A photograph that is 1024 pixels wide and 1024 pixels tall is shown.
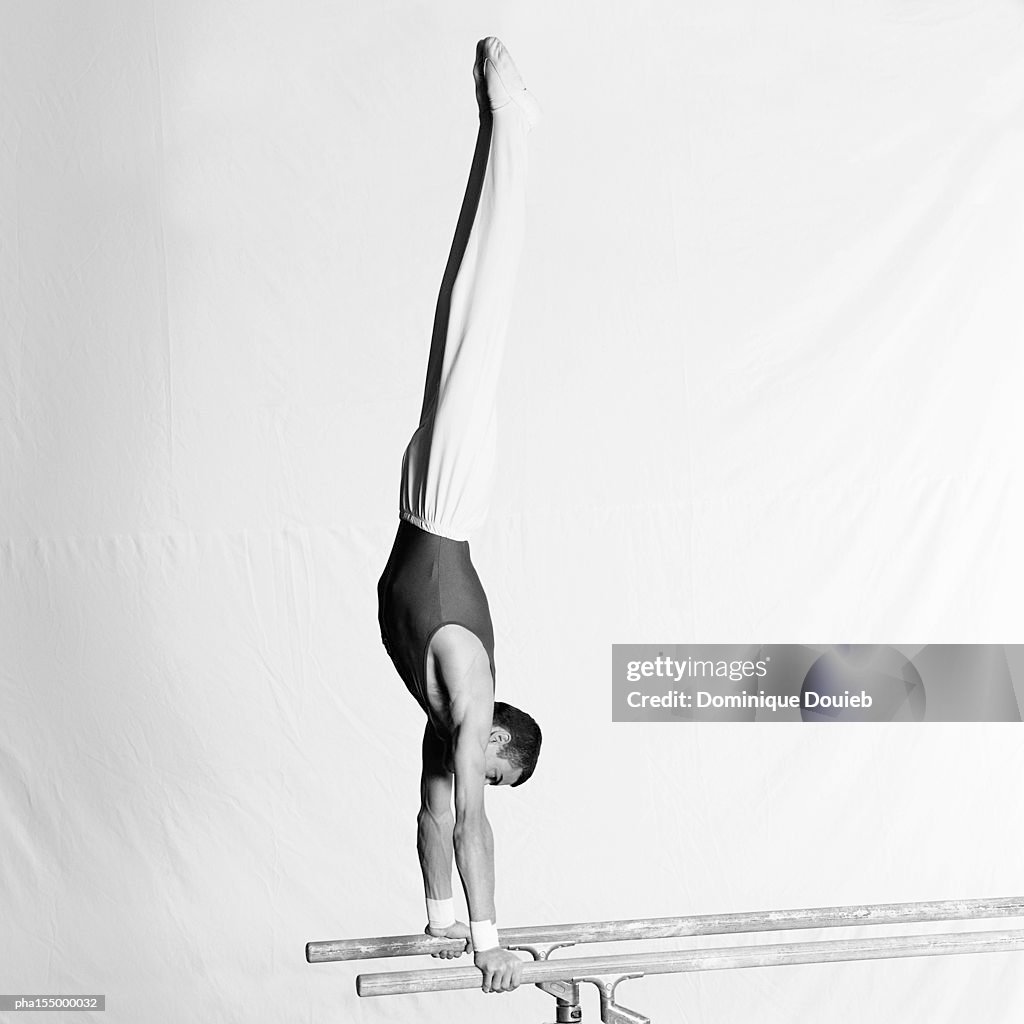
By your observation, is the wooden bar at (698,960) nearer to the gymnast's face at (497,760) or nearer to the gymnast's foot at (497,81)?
the gymnast's face at (497,760)

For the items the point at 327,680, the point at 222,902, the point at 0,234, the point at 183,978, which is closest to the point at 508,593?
the point at 327,680

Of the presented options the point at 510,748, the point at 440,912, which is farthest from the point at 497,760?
the point at 440,912

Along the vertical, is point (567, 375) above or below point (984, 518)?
above

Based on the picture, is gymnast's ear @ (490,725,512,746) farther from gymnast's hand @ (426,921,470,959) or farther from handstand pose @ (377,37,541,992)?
gymnast's hand @ (426,921,470,959)

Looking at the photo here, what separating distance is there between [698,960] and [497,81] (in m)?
1.61

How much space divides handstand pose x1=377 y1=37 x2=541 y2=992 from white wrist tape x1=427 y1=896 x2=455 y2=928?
0.25 meters

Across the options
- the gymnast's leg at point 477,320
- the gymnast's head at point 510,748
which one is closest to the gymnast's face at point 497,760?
the gymnast's head at point 510,748

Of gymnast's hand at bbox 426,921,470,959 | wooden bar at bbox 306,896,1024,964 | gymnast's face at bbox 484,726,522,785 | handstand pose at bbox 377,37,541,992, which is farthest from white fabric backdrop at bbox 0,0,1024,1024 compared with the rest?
handstand pose at bbox 377,37,541,992

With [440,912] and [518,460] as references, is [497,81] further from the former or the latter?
[518,460]

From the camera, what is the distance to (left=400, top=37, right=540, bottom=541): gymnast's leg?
2225mm

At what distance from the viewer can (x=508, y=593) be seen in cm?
373

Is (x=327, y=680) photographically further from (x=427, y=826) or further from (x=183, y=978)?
(x=427, y=826)

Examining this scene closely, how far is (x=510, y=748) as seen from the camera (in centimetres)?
244

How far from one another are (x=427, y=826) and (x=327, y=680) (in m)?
→ 1.24
